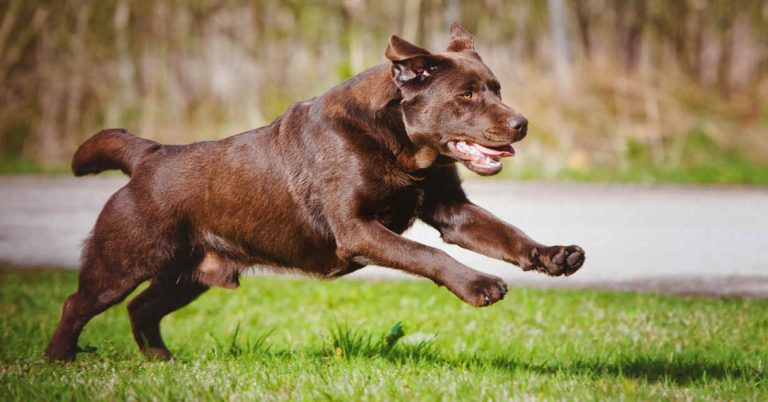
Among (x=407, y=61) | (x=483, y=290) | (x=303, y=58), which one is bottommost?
(x=483, y=290)

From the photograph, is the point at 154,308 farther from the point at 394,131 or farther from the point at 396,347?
the point at 394,131

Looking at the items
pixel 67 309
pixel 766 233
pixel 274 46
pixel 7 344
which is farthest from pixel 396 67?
pixel 274 46

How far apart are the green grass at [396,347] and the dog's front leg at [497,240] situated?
50cm

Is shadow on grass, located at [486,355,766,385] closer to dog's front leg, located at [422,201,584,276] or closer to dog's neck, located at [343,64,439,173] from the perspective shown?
dog's front leg, located at [422,201,584,276]

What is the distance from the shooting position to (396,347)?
17.0ft

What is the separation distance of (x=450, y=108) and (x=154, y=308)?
2139 millimetres

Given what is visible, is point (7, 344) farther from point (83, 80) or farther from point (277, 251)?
point (83, 80)

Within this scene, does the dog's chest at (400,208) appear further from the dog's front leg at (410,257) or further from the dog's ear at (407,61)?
the dog's ear at (407,61)

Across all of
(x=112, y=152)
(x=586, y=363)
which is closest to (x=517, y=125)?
(x=586, y=363)

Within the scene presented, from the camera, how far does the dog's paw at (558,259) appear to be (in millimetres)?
Answer: 4168

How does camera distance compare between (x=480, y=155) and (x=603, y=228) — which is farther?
(x=603, y=228)

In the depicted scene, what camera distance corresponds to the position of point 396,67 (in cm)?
449

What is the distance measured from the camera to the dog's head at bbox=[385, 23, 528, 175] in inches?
172

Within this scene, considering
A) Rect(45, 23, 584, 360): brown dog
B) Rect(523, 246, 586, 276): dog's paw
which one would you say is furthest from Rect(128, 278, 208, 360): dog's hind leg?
Rect(523, 246, 586, 276): dog's paw
